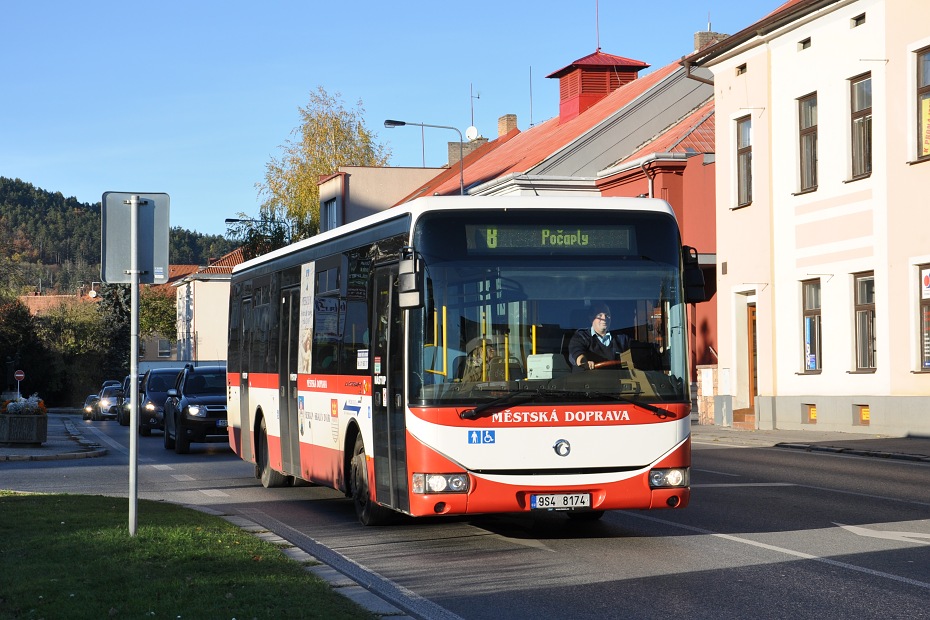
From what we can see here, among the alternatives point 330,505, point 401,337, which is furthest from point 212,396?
point 401,337

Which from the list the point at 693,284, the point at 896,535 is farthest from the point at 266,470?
the point at 896,535

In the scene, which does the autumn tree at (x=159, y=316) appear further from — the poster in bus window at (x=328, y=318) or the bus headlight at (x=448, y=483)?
the bus headlight at (x=448, y=483)

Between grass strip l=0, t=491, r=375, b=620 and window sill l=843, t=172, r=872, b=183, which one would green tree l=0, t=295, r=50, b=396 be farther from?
grass strip l=0, t=491, r=375, b=620

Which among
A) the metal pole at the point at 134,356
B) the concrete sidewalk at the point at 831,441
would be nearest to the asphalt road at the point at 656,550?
the metal pole at the point at 134,356

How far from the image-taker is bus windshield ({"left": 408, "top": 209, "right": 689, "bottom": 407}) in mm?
11086

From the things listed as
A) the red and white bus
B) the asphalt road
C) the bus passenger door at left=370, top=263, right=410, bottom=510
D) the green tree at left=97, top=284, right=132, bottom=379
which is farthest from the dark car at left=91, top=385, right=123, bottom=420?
the red and white bus

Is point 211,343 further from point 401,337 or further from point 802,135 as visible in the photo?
point 401,337

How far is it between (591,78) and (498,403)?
49.4 meters

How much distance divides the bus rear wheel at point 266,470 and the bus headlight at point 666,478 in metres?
7.39

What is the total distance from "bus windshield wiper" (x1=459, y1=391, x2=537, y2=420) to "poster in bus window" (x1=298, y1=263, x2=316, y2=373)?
4.59 meters

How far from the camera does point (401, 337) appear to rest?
11633 millimetres

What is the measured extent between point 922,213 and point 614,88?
3376cm

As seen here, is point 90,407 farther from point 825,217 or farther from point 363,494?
point 363,494

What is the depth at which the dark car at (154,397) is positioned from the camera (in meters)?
36.1
